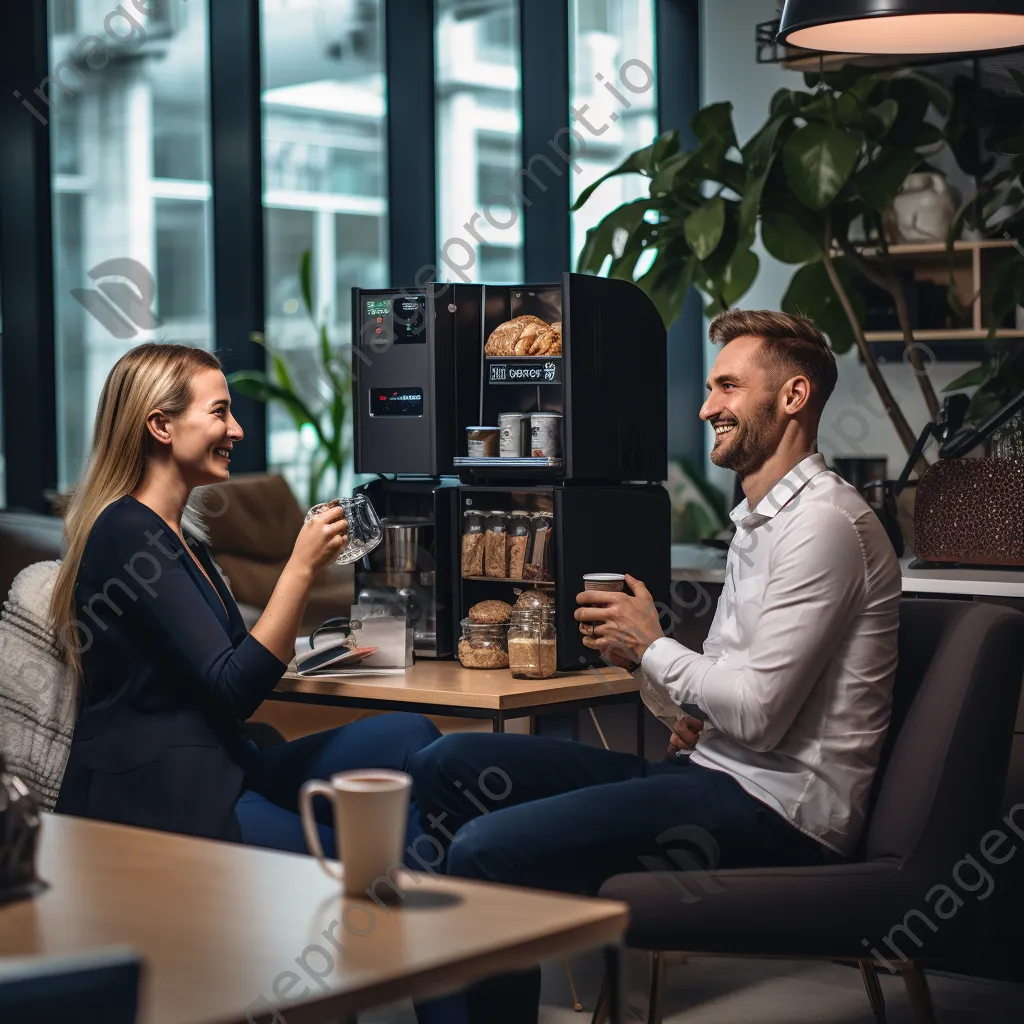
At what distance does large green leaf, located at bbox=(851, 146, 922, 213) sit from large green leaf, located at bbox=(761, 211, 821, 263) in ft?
0.65

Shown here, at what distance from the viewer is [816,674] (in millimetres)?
2098

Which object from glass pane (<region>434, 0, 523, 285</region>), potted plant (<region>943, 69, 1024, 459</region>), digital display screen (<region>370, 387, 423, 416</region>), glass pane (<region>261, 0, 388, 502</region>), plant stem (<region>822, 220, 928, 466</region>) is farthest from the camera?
glass pane (<region>434, 0, 523, 285</region>)

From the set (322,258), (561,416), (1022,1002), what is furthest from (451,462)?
(322,258)

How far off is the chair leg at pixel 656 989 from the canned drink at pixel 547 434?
3.11 feet

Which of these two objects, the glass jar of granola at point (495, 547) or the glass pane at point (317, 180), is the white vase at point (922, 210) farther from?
the glass jar of granola at point (495, 547)

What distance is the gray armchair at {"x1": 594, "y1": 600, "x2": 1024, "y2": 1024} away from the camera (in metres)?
2.02

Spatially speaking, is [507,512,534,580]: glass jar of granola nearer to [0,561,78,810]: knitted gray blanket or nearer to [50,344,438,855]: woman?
[50,344,438,855]: woman

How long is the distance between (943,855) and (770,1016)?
91 centimetres

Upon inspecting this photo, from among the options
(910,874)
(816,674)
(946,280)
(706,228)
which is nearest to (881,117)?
(706,228)

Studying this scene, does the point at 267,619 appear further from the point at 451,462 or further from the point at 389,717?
the point at 451,462

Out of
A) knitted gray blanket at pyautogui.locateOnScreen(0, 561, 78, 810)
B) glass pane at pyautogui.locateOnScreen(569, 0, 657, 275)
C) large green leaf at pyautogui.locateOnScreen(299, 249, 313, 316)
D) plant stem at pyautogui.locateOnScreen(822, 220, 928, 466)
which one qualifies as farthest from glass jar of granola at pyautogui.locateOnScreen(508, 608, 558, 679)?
glass pane at pyautogui.locateOnScreen(569, 0, 657, 275)

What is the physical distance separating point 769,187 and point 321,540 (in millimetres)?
2507

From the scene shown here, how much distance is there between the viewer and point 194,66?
6055 millimetres

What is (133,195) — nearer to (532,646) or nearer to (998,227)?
(998,227)
